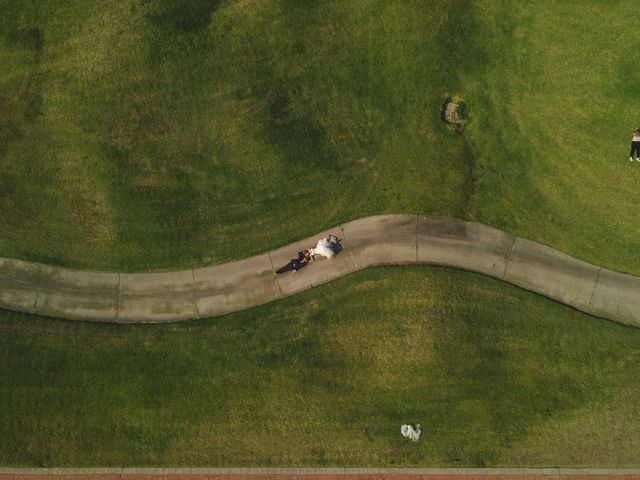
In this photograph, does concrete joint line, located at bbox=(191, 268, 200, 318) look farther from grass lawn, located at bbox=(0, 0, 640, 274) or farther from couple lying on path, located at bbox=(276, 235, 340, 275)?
couple lying on path, located at bbox=(276, 235, 340, 275)

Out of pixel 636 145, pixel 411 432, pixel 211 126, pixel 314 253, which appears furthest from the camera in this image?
pixel 211 126

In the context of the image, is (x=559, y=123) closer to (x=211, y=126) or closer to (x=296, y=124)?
(x=296, y=124)

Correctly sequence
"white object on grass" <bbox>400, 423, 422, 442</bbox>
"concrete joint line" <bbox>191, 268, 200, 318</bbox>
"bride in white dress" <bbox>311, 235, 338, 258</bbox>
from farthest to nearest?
"concrete joint line" <bbox>191, 268, 200, 318</bbox> → "bride in white dress" <bbox>311, 235, 338, 258</bbox> → "white object on grass" <bbox>400, 423, 422, 442</bbox>

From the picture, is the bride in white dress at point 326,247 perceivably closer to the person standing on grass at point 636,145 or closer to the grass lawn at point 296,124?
the grass lawn at point 296,124

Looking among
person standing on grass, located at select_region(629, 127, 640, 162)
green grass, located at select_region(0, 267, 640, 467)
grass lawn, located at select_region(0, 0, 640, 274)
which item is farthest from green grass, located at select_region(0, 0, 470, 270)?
person standing on grass, located at select_region(629, 127, 640, 162)

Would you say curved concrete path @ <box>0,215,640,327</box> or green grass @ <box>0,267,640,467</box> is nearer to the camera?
green grass @ <box>0,267,640,467</box>

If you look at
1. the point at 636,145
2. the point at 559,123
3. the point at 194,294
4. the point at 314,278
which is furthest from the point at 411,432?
the point at 636,145
